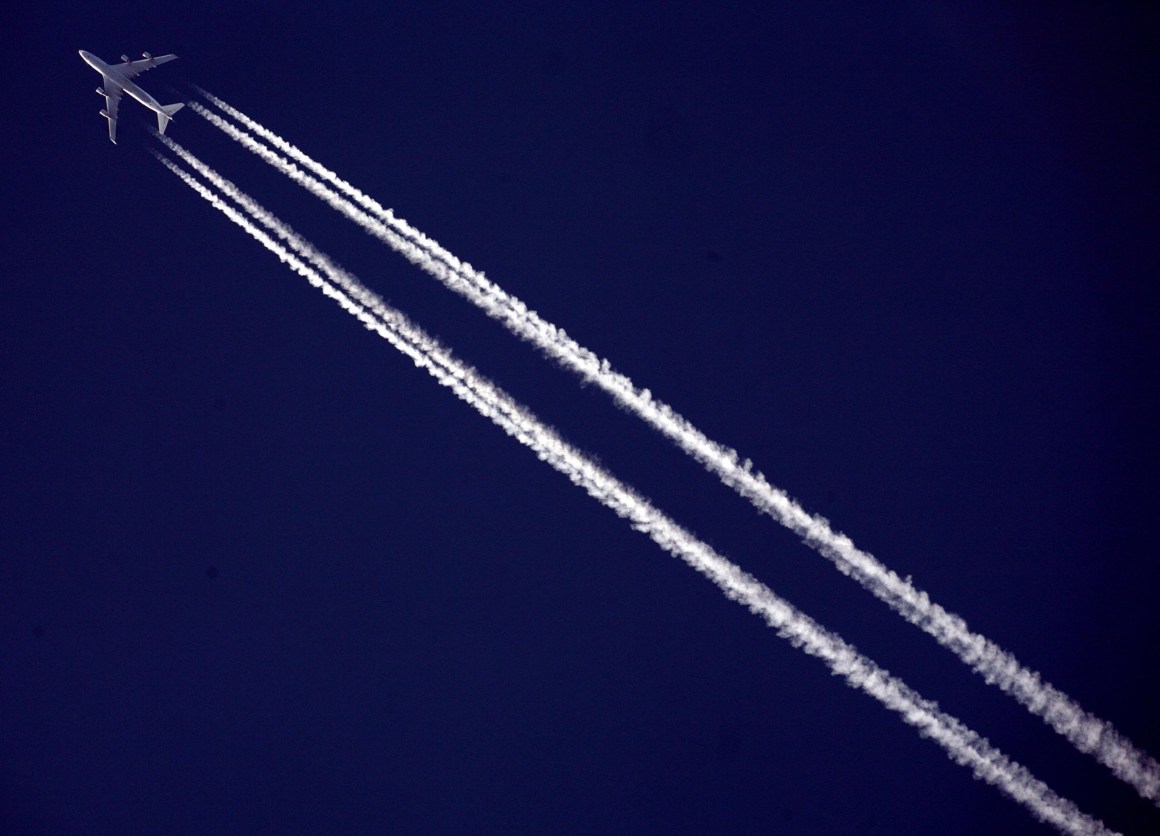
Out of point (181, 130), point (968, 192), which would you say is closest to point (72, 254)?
point (181, 130)

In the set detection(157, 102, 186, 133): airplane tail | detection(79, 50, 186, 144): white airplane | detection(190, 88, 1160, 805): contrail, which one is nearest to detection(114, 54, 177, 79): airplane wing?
detection(79, 50, 186, 144): white airplane

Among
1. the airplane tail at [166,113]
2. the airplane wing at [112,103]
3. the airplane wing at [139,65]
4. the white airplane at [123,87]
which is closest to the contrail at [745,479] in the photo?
the airplane tail at [166,113]

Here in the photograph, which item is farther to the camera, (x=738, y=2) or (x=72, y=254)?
(x=72, y=254)

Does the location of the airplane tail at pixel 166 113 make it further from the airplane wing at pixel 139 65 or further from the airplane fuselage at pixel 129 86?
the airplane wing at pixel 139 65

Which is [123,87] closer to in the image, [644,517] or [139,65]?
[139,65]

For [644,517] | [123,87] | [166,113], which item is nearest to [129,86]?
[123,87]

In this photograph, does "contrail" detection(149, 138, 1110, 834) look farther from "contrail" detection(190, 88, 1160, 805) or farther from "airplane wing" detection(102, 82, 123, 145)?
"airplane wing" detection(102, 82, 123, 145)

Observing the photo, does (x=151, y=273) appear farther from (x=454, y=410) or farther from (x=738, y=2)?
(x=738, y=2)
